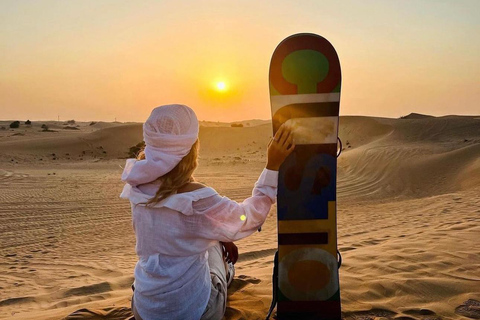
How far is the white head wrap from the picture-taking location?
101 inches

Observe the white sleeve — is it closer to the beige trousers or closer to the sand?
the beige trousers

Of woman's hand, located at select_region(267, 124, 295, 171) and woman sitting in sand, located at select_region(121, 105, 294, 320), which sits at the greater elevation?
woman's hand, located at select_region(267, 124, 295, 171)

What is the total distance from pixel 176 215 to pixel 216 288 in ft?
2.58

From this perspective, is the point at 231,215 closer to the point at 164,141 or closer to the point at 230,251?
the point at 164,141

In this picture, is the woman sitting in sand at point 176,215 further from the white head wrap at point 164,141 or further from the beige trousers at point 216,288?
the beige trousers at point 216,288

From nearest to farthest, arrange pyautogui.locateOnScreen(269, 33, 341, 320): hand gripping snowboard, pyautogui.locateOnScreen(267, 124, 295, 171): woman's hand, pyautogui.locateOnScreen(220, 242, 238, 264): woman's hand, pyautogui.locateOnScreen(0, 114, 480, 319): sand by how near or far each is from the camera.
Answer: pyautogui.locateOnScreen(267, 124, 295, 171): woman's hand
pyautogui.locateOnScreen(269, 33, 341, 320): hand gripping snowboard
pyautogui.locateOnScreen(220, 242, 238, 264): woman's hand
pyautogui.locateOnScreen(0, 114, 480, 319): sand

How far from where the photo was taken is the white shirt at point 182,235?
8.60ft

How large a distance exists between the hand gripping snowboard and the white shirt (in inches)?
17.2

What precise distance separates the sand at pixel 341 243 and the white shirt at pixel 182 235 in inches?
27.2

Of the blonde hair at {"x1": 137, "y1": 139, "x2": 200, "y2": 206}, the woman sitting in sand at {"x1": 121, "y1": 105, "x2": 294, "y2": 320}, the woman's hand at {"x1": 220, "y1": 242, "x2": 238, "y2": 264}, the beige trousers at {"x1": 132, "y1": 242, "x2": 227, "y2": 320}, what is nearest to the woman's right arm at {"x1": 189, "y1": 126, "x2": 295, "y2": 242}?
the woman sitting in sand at {"x1": 121, "y1": 105, "x2": 294, "y2": 320}

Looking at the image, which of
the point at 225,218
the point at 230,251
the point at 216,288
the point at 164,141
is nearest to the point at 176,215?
the point at 225,218

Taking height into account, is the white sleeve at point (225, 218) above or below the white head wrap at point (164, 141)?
below

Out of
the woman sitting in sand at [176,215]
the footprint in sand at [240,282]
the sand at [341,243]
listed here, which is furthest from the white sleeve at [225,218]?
the footprint in sand at [240,282]

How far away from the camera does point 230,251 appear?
3439 millimetres
